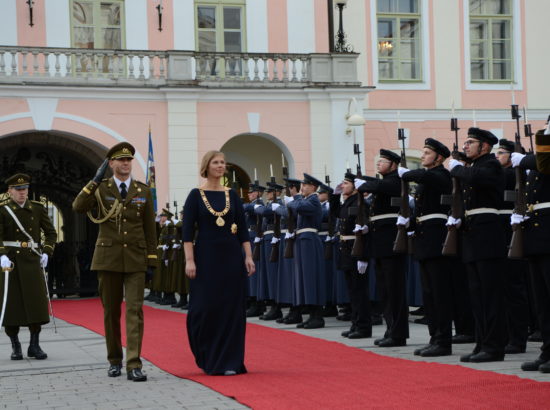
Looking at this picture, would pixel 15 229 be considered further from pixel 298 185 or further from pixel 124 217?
pixel 298 185

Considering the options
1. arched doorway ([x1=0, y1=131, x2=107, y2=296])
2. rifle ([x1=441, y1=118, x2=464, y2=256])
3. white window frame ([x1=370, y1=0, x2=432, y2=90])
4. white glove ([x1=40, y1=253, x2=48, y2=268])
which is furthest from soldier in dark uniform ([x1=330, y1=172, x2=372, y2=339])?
white window frame ([x1=370, y1=0, x2=432, y2=90])

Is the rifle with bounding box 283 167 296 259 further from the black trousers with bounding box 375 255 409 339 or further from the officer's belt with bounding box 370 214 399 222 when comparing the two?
the black trousers with bounding box 375 255 409 339

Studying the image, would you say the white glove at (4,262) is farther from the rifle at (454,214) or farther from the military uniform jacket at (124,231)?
the rifle at (454,214)

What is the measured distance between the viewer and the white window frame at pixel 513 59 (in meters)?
24.2

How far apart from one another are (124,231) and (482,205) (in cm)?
294

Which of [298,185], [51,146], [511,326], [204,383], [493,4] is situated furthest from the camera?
[493,4]

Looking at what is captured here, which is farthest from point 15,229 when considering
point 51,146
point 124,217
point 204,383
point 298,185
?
point 51,146

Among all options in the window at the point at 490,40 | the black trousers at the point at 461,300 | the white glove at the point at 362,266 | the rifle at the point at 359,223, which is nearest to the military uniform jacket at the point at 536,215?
the black trousers at the point at 461,300

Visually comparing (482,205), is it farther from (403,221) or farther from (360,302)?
(360,302)

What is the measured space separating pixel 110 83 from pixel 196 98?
1764 millimetres

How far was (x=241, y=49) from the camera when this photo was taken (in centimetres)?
2312

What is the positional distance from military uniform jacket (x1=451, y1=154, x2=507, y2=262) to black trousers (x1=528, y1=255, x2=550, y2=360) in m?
0.67

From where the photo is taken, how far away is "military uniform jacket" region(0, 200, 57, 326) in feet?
33.3

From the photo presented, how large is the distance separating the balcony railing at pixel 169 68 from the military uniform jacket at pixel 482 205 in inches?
508
